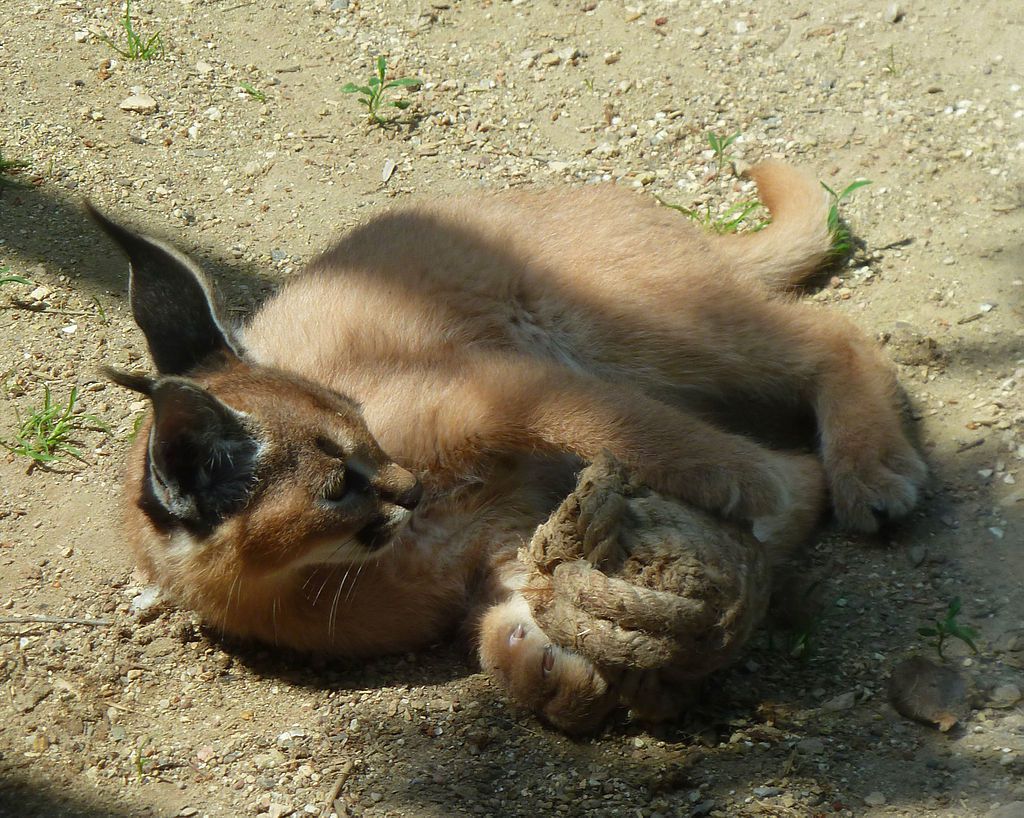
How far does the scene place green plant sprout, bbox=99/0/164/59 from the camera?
6.67m

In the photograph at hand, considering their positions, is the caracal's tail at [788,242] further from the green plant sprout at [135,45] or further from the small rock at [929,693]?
the green plant sprout at [135,45]

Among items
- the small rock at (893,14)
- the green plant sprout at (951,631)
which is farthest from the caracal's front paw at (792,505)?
the small rock at (893,14)

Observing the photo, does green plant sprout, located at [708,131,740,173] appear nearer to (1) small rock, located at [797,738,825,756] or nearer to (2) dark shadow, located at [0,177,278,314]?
(2) dark shadow, located at [0,177,278,314]

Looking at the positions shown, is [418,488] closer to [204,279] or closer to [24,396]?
[204,279]

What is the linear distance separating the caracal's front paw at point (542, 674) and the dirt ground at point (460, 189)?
0.09m

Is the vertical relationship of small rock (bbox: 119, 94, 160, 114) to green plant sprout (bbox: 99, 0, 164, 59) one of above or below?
below

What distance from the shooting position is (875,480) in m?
4.27

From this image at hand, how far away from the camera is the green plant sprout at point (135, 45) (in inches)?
263

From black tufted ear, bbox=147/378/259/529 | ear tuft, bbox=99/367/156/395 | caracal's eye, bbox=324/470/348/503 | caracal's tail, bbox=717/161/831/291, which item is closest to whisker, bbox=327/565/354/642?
caracal's eye, bbox=324/470/348/503

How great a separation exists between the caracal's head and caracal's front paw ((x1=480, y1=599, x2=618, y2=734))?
0.51 meters

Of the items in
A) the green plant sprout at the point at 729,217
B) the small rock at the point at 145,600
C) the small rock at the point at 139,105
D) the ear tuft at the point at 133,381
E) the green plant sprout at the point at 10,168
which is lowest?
the small rock at the point at 145,600

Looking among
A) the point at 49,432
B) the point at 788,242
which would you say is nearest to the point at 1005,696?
the point at 788,242

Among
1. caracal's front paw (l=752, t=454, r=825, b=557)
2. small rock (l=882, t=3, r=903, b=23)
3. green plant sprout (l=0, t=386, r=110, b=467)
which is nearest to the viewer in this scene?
caracal's front paw (l=752, t=454, r=825, b=557)

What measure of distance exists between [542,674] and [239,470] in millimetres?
1166
